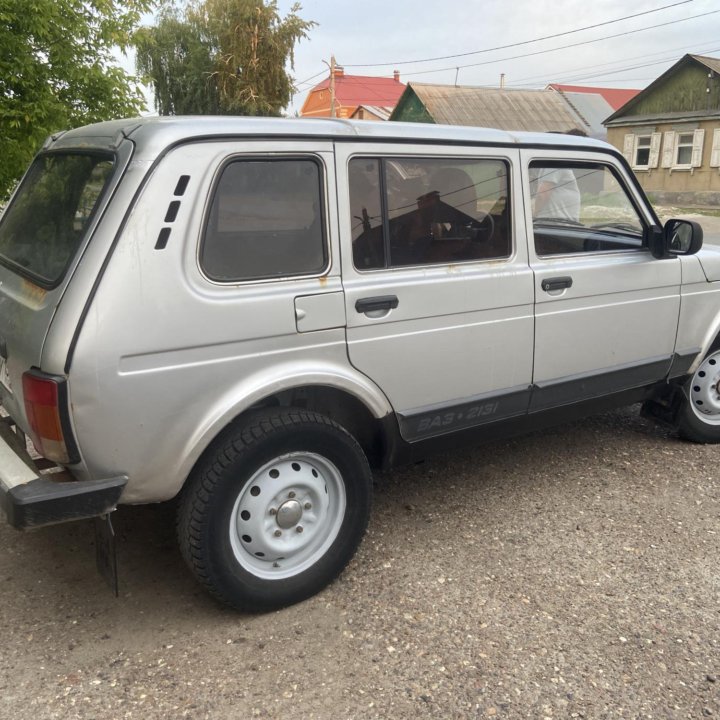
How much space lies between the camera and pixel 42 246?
9.48ft

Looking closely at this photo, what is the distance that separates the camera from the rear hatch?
8.24ft

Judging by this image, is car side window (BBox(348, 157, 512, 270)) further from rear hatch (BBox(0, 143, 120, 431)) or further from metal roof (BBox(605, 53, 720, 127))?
metal roof (BBox(605, 53, 720, 127))

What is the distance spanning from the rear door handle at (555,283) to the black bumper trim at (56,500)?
7.16 ft

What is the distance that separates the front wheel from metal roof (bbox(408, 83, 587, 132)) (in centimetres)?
2828

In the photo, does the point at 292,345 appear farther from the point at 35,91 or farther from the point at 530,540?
the point at 35,91

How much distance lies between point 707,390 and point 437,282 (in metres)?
2.32

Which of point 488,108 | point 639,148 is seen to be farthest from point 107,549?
point 488,108

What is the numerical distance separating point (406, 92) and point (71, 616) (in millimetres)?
33815

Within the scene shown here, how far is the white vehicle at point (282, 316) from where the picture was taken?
8.09 ft

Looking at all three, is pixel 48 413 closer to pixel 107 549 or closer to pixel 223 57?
pixel 107 549

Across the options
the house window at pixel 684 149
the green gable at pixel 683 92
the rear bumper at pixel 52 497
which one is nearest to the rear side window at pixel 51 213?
the rear bumper at pixel 52 497

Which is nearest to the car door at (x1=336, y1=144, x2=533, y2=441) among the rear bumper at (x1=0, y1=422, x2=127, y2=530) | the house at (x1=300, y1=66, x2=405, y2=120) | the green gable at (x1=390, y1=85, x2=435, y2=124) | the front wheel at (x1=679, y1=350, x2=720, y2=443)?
the rear bumper at (x1=0, y1=422, x2=127, y2=530)

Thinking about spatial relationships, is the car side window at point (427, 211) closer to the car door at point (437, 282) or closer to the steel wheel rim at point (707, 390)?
the car door at point (437, 282)

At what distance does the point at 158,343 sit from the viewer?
8.21ft
